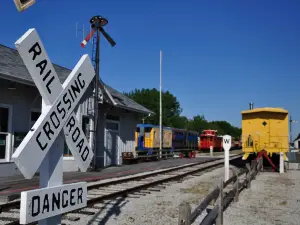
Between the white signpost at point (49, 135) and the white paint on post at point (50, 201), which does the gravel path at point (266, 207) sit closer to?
the white paint on post at point (50, 201)

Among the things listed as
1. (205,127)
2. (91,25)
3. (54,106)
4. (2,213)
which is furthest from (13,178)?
(205,127)

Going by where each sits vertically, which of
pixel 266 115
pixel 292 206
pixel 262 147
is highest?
pixel 266 115

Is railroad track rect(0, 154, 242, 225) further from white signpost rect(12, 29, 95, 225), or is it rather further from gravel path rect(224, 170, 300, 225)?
white signpost rect(12, 29, 95, 225)

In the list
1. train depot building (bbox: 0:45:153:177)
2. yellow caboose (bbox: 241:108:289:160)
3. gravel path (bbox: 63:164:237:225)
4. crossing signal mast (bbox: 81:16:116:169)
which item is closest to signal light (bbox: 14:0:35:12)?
gravel path (bbox: 63:164:237:225)

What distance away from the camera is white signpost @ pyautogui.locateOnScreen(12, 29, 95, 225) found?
2.44m

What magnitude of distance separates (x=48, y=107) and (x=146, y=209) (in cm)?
646

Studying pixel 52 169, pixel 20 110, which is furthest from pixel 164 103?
pixel 52 169

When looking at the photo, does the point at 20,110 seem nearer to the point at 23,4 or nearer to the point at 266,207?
the point at 266,207

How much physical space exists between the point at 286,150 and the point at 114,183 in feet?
38.2

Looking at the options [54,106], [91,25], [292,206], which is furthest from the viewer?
[91,25]

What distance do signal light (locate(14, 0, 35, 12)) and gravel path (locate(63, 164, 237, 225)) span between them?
5319 mm

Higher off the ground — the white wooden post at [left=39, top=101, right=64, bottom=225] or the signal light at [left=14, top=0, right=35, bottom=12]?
the signal light at [left=14, top=0, right=35, bottom=12]

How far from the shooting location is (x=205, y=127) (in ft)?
376

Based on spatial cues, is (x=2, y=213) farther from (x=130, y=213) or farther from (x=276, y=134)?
(x=276, y=134)
